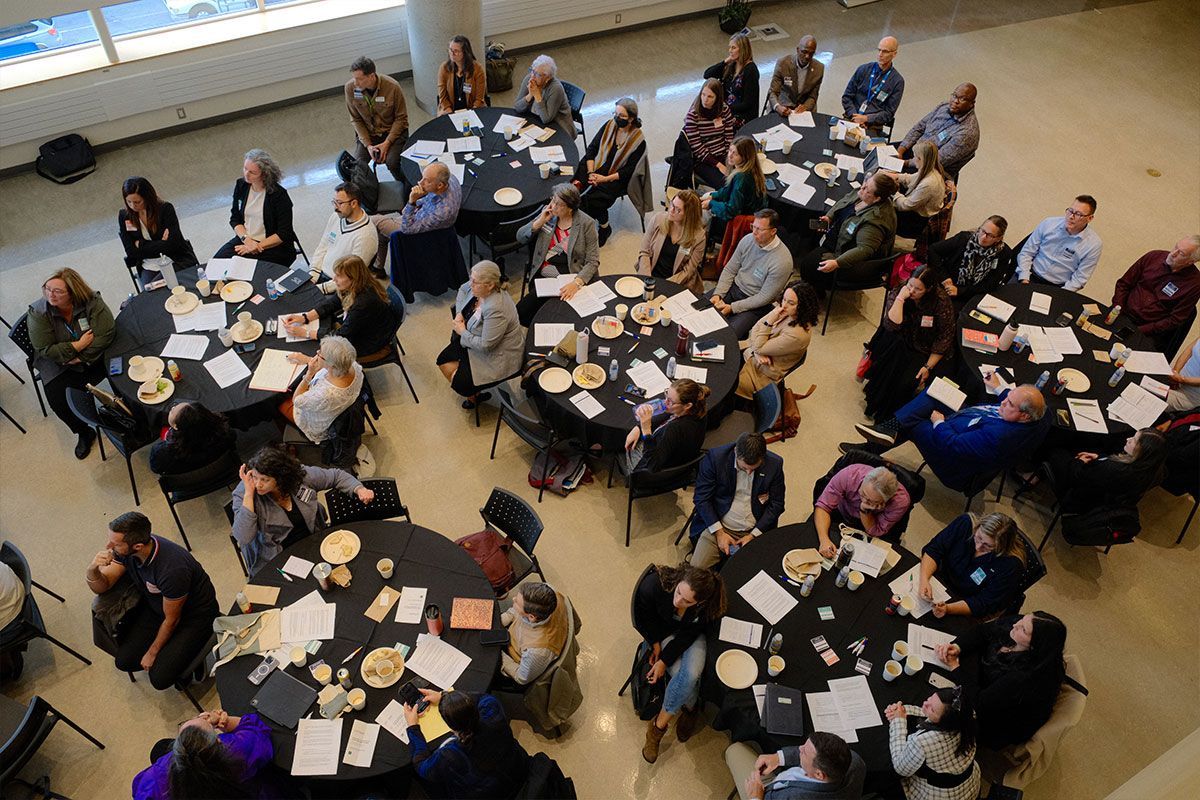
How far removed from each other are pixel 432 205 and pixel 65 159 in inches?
190

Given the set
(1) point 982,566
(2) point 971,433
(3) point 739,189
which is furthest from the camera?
(3) point 739,189

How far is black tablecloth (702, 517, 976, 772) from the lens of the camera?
15.9 ft

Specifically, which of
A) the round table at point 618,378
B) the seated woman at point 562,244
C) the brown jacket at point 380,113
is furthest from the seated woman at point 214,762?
the brown jacket at point 380,113

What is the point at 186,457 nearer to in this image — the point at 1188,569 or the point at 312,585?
the point at 312,585

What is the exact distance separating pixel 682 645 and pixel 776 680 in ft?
1.93

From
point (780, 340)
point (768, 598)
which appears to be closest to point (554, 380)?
point (780, 340)

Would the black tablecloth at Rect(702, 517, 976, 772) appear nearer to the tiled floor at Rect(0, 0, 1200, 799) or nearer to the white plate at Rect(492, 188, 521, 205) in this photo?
the tiled floor at Rect(0, 0, 1200, 799)

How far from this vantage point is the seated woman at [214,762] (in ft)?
13.3

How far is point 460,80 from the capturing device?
30.3ft

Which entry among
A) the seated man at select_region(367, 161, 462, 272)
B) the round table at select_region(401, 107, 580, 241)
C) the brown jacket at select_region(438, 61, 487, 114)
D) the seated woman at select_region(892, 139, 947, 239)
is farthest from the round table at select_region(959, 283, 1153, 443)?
the brown jacket at select_region(438, 61, 487, 114)

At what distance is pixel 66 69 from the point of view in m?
9.22

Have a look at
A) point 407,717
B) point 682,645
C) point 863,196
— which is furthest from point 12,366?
point 863,196

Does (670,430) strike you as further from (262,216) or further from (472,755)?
(262,216)

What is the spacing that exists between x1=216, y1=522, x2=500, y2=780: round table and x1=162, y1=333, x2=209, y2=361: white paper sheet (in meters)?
2.05
